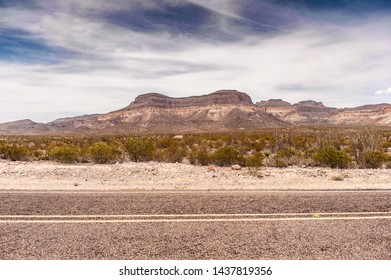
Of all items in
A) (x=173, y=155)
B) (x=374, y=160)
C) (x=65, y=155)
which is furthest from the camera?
(x=173, y=155)

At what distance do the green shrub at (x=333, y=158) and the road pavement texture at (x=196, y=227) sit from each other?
801 cm

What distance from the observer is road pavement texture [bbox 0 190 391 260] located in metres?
4.83

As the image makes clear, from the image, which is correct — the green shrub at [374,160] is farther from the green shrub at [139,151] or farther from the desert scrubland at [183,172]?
the green shrub at [139,151]

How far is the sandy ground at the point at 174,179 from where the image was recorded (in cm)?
1142

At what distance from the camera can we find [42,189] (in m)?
10.8

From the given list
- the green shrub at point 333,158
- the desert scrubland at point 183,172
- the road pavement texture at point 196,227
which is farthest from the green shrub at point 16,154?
the green shrub at point 333,158

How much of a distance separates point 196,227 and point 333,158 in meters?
13.1

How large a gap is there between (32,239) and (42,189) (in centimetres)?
599

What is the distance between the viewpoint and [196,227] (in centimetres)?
597

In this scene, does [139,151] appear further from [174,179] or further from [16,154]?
[16,154]

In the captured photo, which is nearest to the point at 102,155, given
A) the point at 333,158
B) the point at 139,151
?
the point at 139,151

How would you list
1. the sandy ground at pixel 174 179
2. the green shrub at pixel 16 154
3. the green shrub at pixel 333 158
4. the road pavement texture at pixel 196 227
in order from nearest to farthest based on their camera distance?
the road pavement texture at pixel 196 227
the sandy ground at pixel 174 179
the green shrub at pixel 333 158
the green shrub at pixel 16 154
